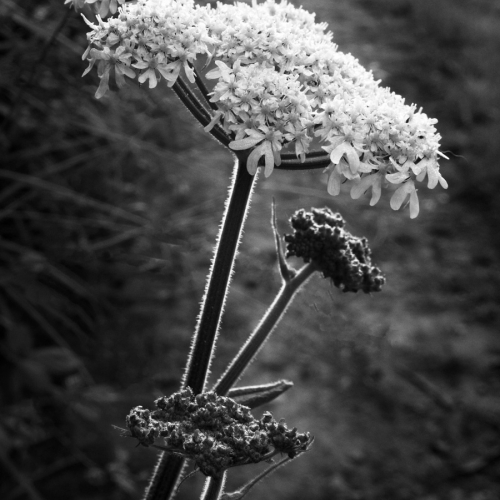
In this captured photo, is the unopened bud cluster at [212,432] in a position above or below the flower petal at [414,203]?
below

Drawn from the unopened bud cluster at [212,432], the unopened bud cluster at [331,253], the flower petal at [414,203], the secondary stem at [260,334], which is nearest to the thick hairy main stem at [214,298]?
the secondary stem at [260,334]

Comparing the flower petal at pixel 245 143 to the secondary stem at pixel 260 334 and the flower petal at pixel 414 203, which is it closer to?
the flower petal at pixel 414 203

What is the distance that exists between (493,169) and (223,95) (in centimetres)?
625

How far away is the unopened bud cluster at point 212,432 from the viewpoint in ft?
5.27

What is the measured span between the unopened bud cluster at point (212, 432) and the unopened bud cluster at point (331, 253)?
0.55 meters

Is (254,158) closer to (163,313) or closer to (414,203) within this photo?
(414,203)

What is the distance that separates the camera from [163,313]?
470 centimetres

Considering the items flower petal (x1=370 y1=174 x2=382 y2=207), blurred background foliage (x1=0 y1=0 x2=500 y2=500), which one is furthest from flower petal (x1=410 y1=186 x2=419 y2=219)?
blurred background foliage (x1=0 y1=0 x2=500 y2=500)

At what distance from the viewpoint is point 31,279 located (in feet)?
10.4

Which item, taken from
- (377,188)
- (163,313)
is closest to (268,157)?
(377,188)

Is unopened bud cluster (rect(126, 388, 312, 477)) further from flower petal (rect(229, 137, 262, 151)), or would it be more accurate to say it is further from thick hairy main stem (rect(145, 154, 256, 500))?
flower petal (rect(229, 137, 262, 151))

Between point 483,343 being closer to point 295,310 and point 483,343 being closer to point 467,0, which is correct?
point 295,310

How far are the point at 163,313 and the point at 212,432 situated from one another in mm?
Result: 3058

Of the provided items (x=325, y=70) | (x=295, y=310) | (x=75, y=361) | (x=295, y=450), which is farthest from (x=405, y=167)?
(x=295, y=310)
